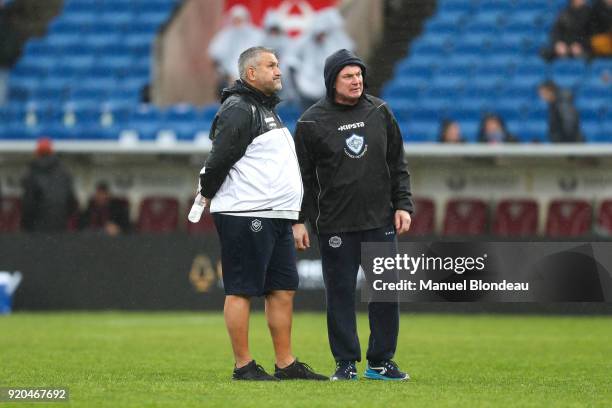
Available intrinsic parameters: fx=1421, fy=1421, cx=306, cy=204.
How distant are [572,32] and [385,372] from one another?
1386 cm

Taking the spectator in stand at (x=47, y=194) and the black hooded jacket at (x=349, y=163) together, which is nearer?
the black hooded jacket at (x=349, y=163)

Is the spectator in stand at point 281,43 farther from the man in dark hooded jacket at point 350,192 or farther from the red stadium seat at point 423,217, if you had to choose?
the man in dark hooded jacket at point 350,192

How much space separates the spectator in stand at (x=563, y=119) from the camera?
794 inches

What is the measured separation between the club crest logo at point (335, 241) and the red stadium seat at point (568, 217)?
11.5m

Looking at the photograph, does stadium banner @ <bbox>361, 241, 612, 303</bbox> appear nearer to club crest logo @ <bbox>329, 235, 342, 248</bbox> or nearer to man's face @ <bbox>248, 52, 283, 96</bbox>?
club crest logo @ <bbox>329, 235, 342, 248</bbox>

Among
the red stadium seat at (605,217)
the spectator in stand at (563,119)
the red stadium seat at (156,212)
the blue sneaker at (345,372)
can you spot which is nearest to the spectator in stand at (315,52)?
the red stadium seat at (156,212)

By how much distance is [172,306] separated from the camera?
63.2ft

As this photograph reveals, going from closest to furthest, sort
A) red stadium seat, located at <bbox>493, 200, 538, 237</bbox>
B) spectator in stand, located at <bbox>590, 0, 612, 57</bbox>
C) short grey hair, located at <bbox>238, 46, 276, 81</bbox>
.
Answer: short grey hair, located at <bbox>238, 46, 276, 81</bbox>, red stadium seat, located at <bbox>493, 200, 538, 237</bbox>, spectator in stand, located at <bbox>590, 0, 612, 57</bbox>

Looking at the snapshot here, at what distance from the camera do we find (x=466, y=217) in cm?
2134

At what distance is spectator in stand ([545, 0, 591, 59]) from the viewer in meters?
22.2

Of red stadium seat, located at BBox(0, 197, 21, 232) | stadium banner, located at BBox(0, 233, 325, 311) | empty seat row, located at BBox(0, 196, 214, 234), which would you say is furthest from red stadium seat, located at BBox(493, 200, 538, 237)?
red stadium seat, located at BBox(0, 197, 21, 232)

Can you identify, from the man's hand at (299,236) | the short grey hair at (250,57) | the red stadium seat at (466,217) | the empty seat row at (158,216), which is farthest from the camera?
the empty seat row at (158,216)

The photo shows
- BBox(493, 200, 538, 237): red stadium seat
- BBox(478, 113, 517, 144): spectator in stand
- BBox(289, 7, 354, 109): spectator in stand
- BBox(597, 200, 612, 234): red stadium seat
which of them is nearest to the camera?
BBox(478, 113, 517, 144): spectator in stand

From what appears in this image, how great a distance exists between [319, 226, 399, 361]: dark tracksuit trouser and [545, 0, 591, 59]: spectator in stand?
13.4 metres
